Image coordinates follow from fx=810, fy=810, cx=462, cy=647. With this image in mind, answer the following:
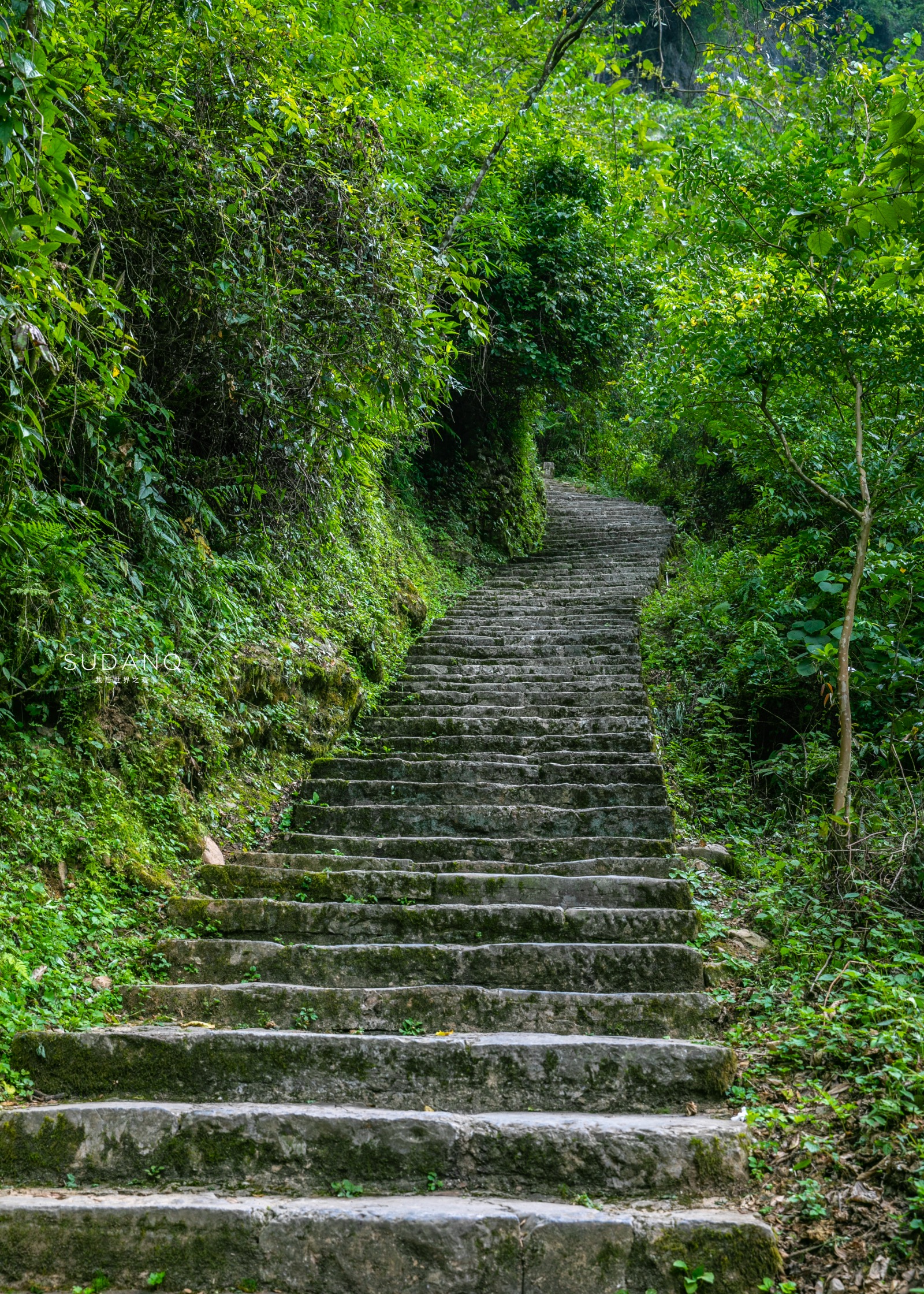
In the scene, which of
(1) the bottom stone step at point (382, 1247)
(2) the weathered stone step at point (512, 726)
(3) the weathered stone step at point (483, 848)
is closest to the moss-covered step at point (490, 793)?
(3) the weathered stone step at point (483, 848)

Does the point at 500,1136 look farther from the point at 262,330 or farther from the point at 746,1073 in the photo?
the point at 262,330

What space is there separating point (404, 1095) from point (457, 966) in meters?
0.64

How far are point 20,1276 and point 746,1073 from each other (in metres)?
2.15

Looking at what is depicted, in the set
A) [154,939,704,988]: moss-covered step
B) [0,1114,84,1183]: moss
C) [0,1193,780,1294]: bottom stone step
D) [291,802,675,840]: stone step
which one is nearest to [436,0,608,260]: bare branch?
[291,802,675,840]: stone step

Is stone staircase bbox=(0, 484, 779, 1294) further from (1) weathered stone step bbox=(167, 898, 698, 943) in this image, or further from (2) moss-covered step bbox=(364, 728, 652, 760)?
(2) moss-covered step bbox=(364, 728, 652, 760)

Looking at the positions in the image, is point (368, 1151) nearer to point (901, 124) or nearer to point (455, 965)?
point (455, 965)

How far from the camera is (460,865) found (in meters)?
3.96

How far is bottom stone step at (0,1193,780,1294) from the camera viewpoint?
6.72 feet

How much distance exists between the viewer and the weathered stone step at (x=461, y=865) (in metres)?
3.83

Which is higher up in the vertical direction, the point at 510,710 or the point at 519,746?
the point at 510,710

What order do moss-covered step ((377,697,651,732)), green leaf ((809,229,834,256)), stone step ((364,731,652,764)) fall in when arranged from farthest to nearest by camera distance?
moss-covered step ((377,697,651,732)) → stone step ((364,731,652,764)) → green leaf ((809,229,834,256))

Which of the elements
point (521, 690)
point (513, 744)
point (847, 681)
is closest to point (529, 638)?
point (521, 690)

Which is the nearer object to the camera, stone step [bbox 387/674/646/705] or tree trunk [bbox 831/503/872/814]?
tree trunk [bbox 831/503/872/814]

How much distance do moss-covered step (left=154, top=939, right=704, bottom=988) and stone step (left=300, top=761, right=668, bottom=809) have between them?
146 cm
